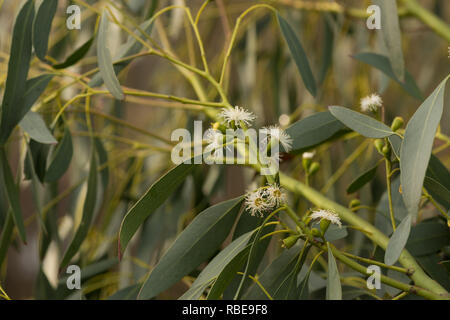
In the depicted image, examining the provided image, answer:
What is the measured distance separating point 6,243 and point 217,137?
15.2 inches

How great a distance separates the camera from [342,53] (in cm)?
121

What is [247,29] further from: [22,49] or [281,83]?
[22,49]

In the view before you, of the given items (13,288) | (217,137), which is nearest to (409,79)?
(217,137)

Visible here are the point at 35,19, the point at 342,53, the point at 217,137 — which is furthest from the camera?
the point at 342,53

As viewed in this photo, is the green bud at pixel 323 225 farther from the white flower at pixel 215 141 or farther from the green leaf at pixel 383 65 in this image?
the green leaf at pixel 383 65

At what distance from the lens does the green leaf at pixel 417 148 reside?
1.31ft

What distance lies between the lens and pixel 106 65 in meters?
0.55

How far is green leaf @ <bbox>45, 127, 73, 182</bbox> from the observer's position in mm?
708

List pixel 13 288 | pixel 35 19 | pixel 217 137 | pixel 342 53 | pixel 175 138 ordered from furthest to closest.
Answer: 1. pixel 13 288
2. pixel 342 53
3. pixel 175 138
4. pixel 35 19
5. pixel 217 137

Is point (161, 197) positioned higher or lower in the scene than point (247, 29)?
lower

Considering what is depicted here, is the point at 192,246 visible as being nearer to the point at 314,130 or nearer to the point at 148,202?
the point at 148,202

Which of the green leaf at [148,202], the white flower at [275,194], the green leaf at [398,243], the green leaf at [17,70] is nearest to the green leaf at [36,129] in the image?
the green leaf at [17,70]
